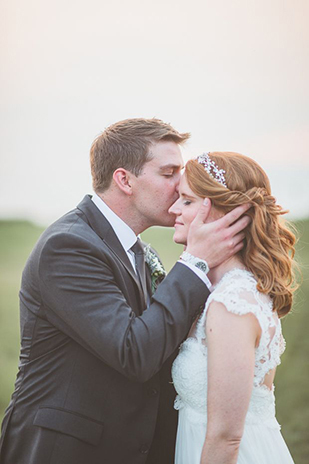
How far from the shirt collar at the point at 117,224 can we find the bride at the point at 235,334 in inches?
16.6

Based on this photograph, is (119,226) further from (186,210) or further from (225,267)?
(225,267)

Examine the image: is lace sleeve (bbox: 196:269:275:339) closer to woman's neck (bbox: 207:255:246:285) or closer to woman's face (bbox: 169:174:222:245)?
woman's neck (bbox: 207:255:246:285)

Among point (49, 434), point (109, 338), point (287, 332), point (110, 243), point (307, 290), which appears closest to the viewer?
point (109, 338)

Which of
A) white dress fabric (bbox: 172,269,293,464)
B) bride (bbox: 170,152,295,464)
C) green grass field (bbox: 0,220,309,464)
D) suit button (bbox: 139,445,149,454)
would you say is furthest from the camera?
green grass field (bbox: 0,220,309,464)

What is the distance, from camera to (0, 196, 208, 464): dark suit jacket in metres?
2.41

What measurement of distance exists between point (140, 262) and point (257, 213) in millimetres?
860

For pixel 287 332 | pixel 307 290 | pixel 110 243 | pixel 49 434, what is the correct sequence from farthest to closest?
pixel 307 290, pixel 287 332, pixel 110 243, pixel 49 434

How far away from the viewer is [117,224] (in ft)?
10.4

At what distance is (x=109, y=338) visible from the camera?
2385 mm

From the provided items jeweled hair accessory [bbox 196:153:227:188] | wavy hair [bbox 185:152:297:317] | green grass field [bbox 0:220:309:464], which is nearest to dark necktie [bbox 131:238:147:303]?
wavy hair [bbox 185:152:297:317]

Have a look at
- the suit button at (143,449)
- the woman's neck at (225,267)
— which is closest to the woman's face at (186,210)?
the woman's neck at (225,267)

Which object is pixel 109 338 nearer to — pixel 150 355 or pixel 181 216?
pixel 150 355

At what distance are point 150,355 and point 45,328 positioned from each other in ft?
2.03

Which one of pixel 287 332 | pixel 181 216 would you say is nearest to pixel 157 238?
pixel 287 332
